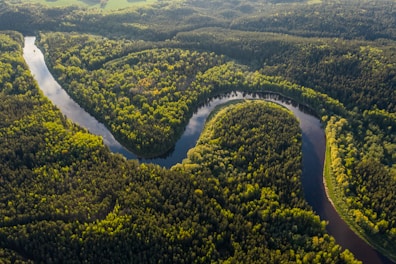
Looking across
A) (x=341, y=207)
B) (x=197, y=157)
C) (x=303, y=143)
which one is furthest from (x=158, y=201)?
(x=303, y=143)

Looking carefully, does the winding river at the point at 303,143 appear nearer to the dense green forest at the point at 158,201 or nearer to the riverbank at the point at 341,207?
the riverbank at the point at 341,207

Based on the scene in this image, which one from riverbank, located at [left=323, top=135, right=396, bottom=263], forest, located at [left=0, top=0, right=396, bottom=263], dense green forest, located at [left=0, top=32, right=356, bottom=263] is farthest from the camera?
riverbank, located at [left=323, top=135, right=396, bottom=263]

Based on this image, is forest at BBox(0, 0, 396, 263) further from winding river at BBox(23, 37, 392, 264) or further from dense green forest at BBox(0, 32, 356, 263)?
winding river at BBox(23, 37, 392, 264)

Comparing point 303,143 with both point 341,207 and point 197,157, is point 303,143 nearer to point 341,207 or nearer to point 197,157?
point 341,207

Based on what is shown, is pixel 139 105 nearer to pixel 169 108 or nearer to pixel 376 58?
pixel 169 108

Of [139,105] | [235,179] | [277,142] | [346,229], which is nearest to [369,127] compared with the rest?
[277,142]

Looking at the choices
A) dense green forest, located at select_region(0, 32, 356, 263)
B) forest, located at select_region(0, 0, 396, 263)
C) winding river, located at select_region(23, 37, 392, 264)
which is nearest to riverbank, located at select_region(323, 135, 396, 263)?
forest, located at select_region(0, 0, 396, 263)
